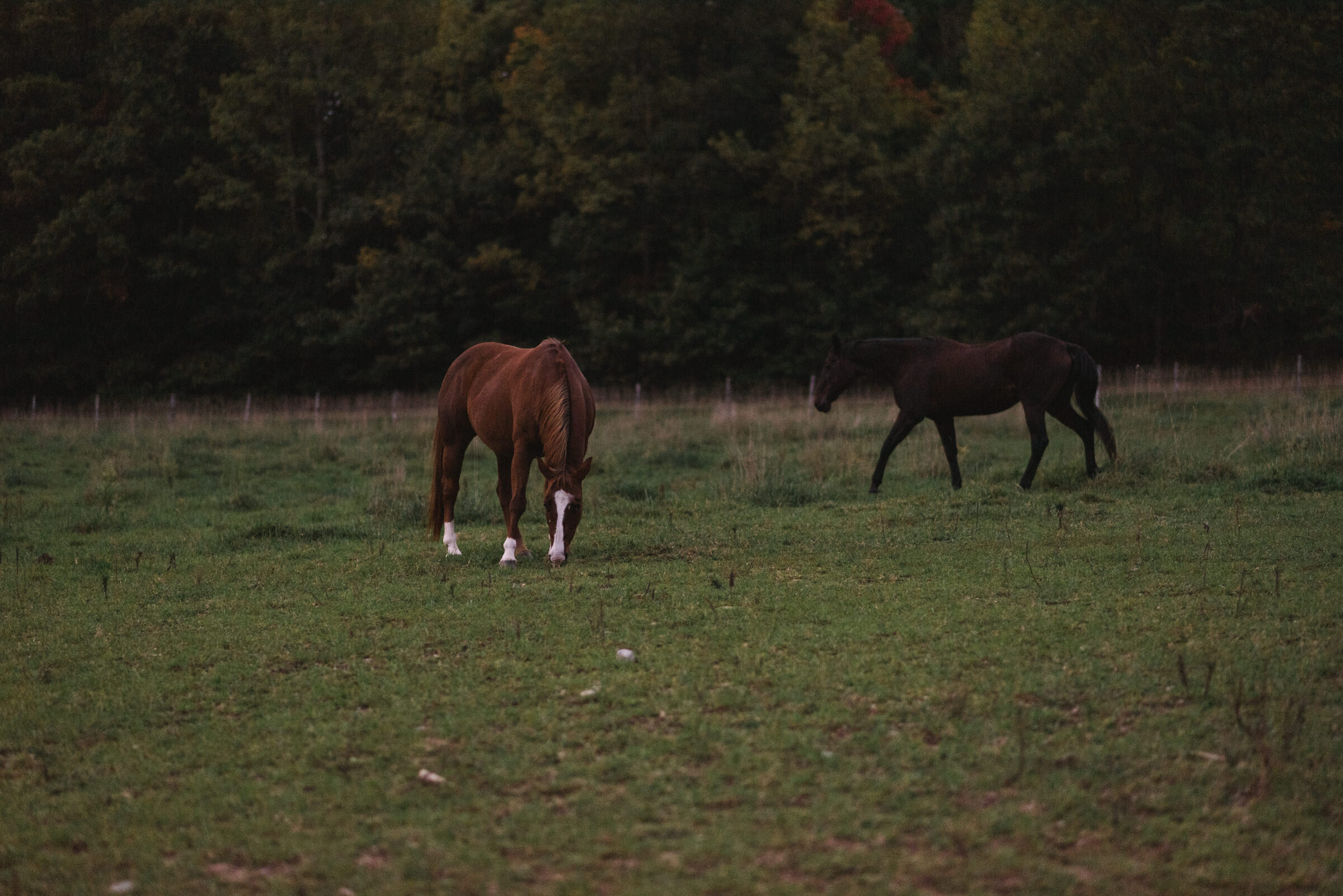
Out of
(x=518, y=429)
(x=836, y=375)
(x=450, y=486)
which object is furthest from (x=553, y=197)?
(x=518, y=429)

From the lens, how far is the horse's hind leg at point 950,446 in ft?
43.1

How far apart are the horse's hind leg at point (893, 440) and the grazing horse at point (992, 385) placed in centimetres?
1

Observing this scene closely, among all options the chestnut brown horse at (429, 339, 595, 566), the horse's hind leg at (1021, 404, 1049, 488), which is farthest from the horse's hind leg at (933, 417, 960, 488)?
the chestnut brown horse at (429, 339, 595, 566)

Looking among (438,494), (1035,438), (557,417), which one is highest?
(557,417)

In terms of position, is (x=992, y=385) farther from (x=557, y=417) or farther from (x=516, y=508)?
(x=516, y=508)

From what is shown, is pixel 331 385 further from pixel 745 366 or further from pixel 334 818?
pixel 334 818

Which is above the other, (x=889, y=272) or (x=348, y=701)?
(x=889, y=272)

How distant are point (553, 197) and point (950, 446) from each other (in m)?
30.1

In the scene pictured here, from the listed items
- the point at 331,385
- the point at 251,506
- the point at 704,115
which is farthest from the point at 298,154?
the point at 251,506

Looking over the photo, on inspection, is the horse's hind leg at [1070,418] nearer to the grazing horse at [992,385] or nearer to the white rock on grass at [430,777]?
the grazing horse at [992,385]

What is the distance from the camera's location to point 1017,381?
1335 cm

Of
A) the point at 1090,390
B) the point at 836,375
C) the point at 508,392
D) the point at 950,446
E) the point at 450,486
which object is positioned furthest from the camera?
the point at 836,375

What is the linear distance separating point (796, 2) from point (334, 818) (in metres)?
42.2

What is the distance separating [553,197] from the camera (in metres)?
41.2
